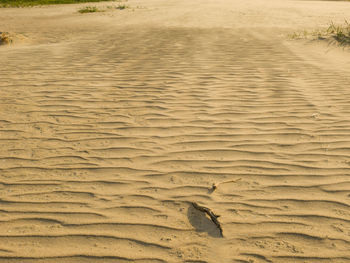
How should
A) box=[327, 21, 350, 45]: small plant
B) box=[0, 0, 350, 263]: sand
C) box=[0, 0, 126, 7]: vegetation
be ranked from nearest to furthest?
box=[0, 0, 350, 263]: sand, box=[327, 21, 350, 45]: small plant, box=[0, 0, 126, 7]: vegetation

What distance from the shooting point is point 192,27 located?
1070 cm

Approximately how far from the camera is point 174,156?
3.72 meters

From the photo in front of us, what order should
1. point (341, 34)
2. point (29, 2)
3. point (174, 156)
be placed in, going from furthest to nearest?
point (29, 2), point (341, 34), point (174, 156)

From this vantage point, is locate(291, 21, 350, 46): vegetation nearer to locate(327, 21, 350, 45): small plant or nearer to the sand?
locate(327, 21, 350, 45): small plant

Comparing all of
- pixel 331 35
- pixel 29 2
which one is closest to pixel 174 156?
pixel 331 35

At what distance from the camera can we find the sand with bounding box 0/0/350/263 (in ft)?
8.63

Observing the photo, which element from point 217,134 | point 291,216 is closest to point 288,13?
point 217,134

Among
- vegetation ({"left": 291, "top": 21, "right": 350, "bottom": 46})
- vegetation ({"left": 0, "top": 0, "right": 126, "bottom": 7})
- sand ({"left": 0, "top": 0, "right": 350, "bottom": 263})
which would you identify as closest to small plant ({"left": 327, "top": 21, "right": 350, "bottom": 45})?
vegetation ({"left": 291, "top": 21, "right": 350, "bottom": 46})

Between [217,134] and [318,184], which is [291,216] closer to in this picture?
[318,184]

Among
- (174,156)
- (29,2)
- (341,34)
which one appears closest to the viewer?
(174,156)

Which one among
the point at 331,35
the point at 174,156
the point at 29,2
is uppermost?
the point at 29,2

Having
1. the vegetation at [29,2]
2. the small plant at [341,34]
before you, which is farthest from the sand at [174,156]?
the vegetation at [29,2]

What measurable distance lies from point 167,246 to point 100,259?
1.45ft

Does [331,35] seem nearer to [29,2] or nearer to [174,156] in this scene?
[174,156]
